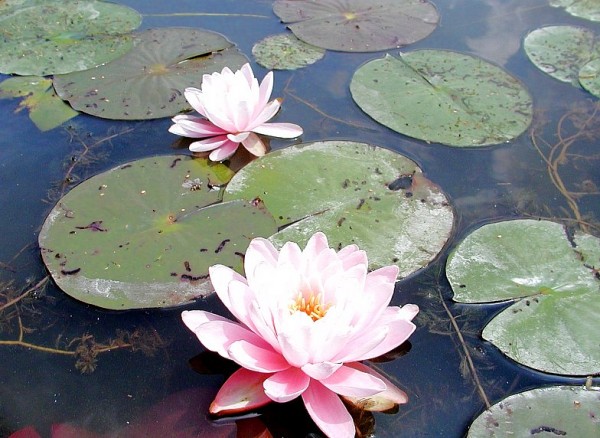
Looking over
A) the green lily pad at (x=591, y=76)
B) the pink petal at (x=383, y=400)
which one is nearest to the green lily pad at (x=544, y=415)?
the pink petal at (x=383, y=400)

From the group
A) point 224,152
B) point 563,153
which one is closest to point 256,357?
point 224,152

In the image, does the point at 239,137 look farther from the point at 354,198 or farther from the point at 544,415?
the point at 544,415

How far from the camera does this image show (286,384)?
178cm

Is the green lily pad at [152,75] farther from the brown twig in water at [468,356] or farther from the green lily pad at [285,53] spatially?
the brown twig in water at [468,356]

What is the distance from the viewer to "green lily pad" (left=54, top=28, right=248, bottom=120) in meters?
3.47

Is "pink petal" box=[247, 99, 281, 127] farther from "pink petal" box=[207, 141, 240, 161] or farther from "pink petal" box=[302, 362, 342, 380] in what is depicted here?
"pink petal" box=[302, 362, 342, 380]

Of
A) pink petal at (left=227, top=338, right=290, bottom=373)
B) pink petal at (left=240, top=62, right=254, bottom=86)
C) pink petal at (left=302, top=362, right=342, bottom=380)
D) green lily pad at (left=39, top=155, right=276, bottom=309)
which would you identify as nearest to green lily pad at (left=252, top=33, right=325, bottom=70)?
pink petal at (left=240, top=62, right=254, bottom=86)

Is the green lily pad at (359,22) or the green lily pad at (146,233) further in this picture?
the green lily pad at (359,22)

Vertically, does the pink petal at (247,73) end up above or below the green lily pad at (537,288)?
above

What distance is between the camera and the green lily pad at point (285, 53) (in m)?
3.94

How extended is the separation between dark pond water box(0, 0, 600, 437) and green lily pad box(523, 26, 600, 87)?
90 mm

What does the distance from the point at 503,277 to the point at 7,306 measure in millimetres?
2152

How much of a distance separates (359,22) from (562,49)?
5.05ft

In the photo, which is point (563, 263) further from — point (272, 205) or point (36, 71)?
point (36, 71)
